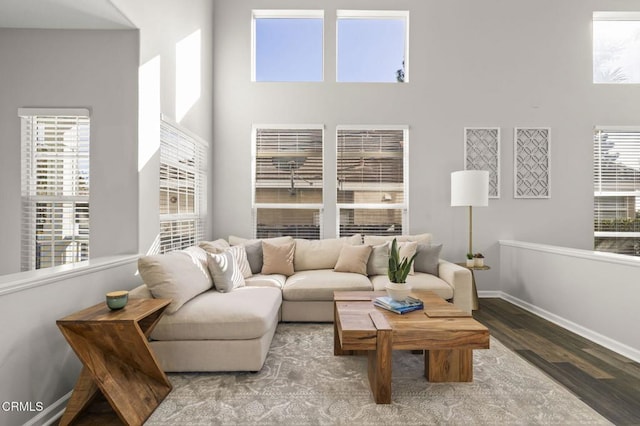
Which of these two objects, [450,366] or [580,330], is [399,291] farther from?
[580,330]

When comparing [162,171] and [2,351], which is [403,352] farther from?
[162,171]

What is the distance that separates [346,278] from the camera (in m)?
3.28

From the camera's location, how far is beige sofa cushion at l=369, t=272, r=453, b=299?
314 cm

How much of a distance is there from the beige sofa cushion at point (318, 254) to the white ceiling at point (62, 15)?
2702 millimetres

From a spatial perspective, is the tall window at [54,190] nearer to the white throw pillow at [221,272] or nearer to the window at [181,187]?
the window at [181,187]

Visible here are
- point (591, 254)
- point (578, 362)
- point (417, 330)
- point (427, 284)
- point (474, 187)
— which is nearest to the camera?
point (417, 330)

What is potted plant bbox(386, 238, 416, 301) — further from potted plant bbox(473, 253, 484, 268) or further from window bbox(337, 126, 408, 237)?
window bbox(337, 126, 408, 237)

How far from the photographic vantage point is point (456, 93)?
4.27 metres

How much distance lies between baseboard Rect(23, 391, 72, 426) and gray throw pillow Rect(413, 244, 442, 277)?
318 centimetres

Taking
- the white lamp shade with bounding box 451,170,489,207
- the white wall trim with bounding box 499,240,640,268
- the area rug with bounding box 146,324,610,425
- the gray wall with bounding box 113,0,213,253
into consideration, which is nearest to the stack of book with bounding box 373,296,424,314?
the area rug with bounding box 146,324,610,425

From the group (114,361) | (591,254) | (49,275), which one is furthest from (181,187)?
(591,254)

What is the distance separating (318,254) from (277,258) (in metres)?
0.52

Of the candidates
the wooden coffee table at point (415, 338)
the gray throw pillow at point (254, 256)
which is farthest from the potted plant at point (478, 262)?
the gray throw pillow at point (254, 256)

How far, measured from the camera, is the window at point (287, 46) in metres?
4.33
